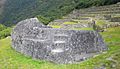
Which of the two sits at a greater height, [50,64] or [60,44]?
[60,44]

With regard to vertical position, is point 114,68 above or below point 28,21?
below

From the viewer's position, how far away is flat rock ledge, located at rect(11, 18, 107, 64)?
27.2 meters

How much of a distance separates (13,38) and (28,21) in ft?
9.26

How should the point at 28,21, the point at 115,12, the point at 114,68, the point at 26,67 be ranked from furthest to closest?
the point at 115,12
the point at 28,21
the point at 26,67
the point at 114,68

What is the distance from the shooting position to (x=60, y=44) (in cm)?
2772

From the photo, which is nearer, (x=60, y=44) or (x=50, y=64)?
(x=50, y=64)

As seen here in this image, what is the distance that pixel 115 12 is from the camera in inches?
2500

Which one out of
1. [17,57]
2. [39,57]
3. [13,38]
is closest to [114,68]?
[39,57]

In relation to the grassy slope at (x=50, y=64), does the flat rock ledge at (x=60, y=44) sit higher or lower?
higher

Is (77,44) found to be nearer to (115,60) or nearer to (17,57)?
(115,60)

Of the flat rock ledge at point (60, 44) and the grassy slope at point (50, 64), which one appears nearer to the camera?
the grassy slope at point (50, 64)

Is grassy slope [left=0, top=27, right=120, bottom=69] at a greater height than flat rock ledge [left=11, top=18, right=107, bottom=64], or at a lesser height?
lesser

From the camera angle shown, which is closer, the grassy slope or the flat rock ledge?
the grassy slope

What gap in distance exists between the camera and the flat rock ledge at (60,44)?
27242 millimetres
